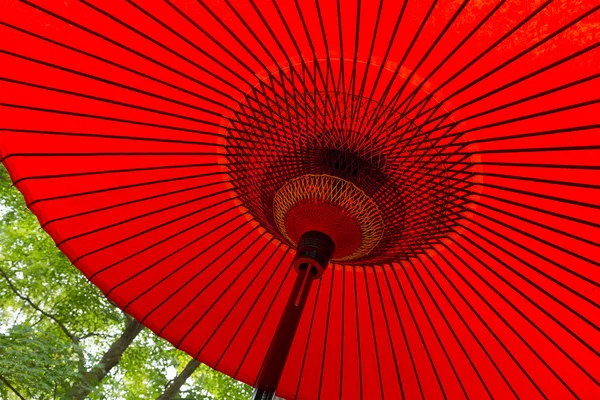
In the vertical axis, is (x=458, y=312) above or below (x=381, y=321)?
above

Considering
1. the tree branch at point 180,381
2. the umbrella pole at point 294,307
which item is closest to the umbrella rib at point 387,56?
the umbrella pole at point 294,307

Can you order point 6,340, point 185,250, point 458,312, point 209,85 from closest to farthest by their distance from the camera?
point 209,85
point 458,312
point 185,250
point 6,340

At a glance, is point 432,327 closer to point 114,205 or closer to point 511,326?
point 511,326

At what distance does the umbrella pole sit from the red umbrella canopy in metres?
0.06

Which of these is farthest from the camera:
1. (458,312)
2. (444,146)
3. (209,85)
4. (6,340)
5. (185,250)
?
(6,340)

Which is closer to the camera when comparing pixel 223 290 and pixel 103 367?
pixel 223 290

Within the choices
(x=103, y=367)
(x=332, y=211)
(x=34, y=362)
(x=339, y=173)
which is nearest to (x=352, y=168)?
(x=339, y=173)

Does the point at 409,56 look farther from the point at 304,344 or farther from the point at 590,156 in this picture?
the point at 304,344

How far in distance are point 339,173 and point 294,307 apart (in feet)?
1.53

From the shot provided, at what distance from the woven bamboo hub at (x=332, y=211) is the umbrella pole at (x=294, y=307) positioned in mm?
47

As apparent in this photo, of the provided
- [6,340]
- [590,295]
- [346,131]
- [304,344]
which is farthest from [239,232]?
[6,340]

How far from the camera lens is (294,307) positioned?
5.79 feet

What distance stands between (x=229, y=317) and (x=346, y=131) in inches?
38.8

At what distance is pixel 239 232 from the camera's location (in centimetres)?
233
